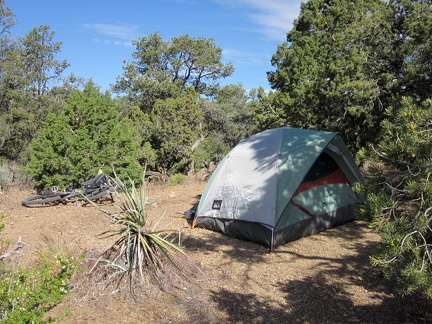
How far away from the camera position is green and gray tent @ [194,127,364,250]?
598 cm

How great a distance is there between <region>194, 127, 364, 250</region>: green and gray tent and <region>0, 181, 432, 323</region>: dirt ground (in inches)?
9.6

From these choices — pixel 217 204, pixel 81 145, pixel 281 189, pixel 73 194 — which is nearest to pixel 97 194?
pixel 73 194

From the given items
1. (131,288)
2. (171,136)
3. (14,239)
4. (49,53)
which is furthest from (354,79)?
(49,53)

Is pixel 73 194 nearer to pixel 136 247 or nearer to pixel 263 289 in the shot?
pixel 136 247

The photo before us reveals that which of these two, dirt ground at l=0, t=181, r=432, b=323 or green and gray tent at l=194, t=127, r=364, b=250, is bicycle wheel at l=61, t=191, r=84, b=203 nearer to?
dirt ground at l=0, t=181, r=432, b=323

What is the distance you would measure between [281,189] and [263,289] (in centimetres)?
193

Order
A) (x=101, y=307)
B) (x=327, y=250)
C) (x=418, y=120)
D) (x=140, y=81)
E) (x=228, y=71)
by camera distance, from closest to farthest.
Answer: (x=418, y=120)
(x=101, y=307)
(x=327, y=250)
(x=140, y=81)
(x=228, y=71)

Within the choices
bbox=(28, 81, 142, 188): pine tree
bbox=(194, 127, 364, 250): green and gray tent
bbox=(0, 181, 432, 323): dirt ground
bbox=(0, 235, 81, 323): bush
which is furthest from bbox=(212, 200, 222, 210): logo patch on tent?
bbox=(28, 81, 142, 188): pine tree

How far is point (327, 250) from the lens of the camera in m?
5.78

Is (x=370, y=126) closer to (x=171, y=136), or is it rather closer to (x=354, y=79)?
(x=354, y=79)

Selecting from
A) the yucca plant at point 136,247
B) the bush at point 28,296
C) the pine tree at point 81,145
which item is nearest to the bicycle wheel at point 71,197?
the pine tree at point 81,145

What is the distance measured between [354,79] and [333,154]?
9.34 ft

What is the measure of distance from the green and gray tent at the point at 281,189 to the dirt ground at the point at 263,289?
24cm

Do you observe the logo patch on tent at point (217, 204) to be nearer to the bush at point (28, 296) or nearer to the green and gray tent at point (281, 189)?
the green and gray tent at point (281, 189)
